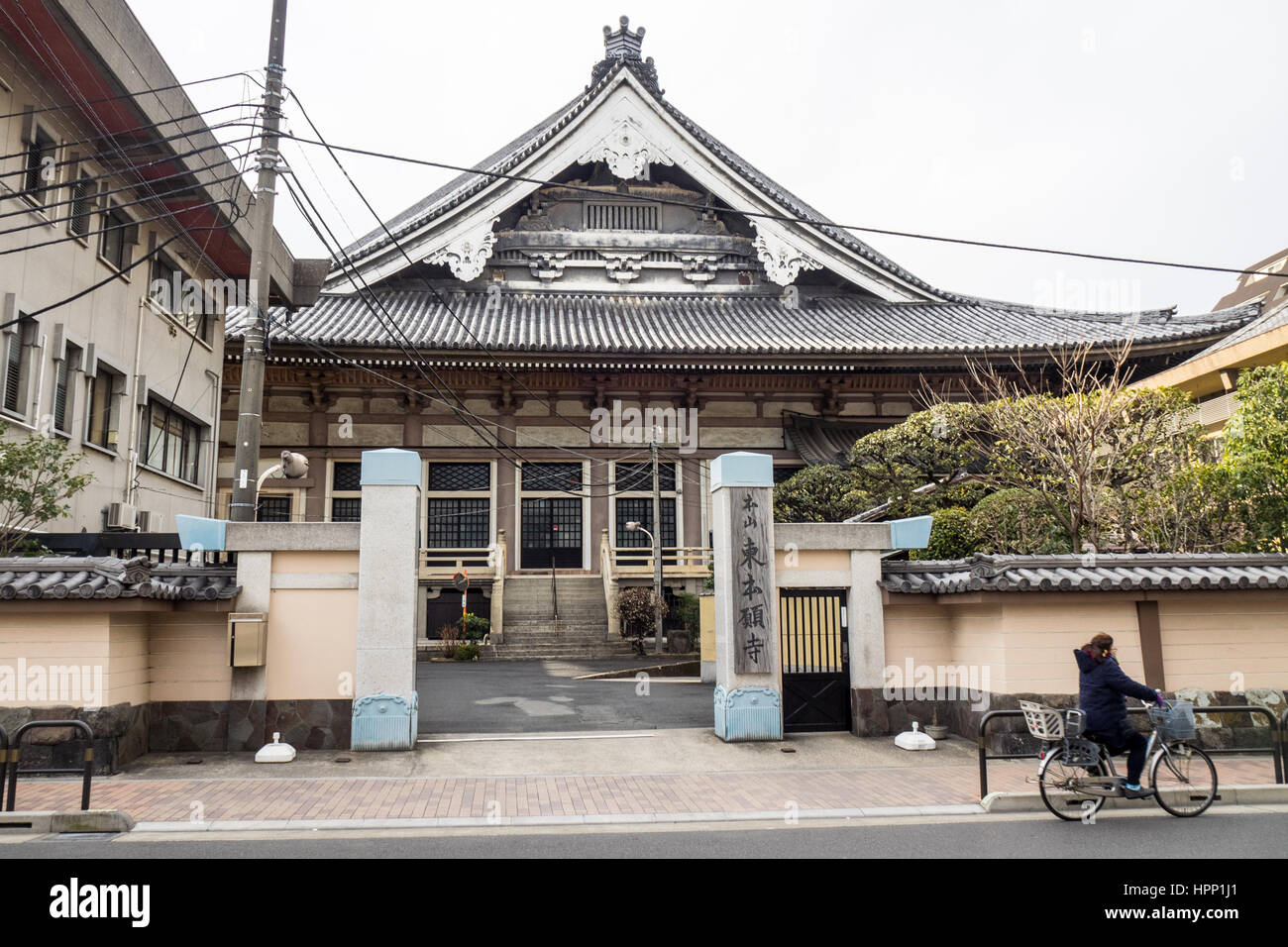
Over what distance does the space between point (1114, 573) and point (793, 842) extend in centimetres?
660

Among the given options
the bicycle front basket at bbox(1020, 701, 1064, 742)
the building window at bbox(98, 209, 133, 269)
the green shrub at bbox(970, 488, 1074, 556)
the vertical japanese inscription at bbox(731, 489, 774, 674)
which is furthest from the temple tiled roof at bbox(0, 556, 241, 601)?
the green shrub at bbox(970, 488, 1074, 556)

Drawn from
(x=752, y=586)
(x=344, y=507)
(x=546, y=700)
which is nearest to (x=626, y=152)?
(x=344, y=507)

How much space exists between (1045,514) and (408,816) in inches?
472

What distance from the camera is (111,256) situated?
54.6ft

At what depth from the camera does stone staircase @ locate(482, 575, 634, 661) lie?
21.4 metres

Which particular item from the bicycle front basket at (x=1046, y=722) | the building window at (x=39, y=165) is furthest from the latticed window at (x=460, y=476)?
the bicycle front basket at (x=1046, y=722)

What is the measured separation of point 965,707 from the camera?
1223 centimetres

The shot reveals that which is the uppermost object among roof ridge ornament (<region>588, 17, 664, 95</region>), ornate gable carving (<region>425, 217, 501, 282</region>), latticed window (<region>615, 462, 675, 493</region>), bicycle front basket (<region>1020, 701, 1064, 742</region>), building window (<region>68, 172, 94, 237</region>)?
roof ridge ornament (<region>588, 17, 664, 95</region>)

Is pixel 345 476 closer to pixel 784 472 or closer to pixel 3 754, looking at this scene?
pixel 784 472

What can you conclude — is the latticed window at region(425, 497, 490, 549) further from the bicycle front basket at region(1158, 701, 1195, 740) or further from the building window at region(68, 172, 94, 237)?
the bicycle front basket at region(1158, 701, 1195, 740)

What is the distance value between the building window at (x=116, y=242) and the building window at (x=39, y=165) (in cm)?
172

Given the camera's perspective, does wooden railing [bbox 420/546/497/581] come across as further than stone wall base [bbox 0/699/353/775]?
Yes

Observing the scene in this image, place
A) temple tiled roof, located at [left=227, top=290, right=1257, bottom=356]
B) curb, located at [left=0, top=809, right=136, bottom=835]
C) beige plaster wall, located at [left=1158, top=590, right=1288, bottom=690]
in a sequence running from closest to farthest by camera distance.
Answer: curb, located at [left=0, top=809, right=136, bottom=835], beige plaster wall, located at [left=1158, top=590, right=1288, bottom=690], temple tiled roof, located at [left=227, top=290, right=1257, bottom=356]

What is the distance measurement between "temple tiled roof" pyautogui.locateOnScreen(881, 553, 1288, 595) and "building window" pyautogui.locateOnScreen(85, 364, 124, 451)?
1479 centimetres
